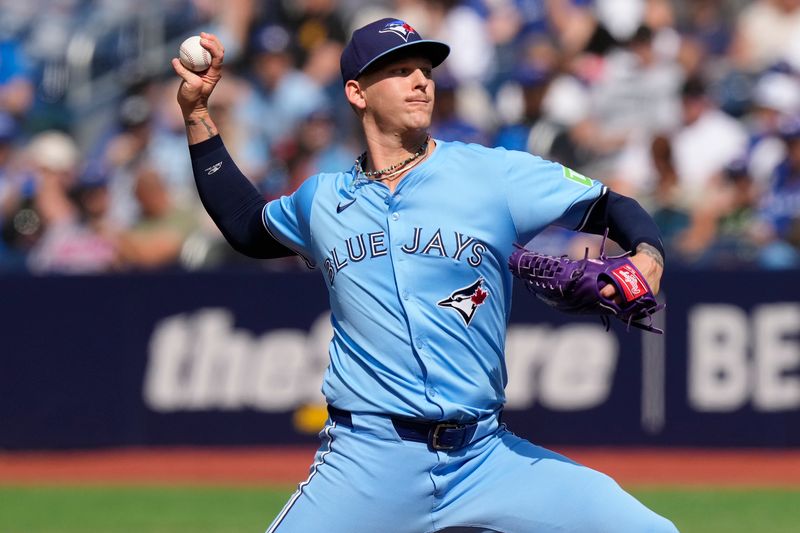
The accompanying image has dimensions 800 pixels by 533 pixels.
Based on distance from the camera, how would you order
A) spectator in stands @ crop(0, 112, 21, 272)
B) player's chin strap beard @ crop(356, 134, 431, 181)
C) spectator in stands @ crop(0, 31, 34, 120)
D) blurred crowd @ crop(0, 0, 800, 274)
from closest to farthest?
player's chin strap beard @ crop(356, 134, 431, 181), blurred crowd @ crop(0, 0, 800, 274), spectator in stands @ crop(0, 112, 21, 272), spectator in stands @ crop(0, 31, 34, 120)

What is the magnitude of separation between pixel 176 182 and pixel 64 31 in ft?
13.9

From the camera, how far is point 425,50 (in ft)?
15.9

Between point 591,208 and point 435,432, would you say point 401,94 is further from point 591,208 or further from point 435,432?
point 435,432

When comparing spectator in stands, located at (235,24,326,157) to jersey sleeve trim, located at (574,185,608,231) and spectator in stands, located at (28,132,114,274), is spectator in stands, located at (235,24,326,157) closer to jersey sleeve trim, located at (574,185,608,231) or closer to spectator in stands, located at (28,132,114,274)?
spectator in stands, located at (28,132,114,274)

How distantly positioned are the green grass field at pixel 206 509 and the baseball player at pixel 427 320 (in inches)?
165

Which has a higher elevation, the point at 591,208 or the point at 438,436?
the point at 591,208

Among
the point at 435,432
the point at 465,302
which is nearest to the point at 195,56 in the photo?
the point at 465,302

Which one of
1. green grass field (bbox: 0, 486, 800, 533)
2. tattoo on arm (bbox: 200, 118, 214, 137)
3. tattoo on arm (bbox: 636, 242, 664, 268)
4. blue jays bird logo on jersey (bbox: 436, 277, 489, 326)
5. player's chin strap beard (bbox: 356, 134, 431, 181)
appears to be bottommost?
green grass field (bbox: 0, 486, 800, 533)

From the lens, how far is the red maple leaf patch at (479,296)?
4625 mm

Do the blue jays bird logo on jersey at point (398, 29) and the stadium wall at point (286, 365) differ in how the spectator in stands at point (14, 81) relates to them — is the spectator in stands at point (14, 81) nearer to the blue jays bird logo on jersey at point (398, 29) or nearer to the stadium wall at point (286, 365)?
the stadium wall at point (286, 365)

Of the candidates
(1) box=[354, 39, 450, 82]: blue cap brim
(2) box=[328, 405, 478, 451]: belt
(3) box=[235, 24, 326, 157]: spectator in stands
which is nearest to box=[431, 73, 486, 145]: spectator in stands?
(3) box=[235, 24, 326, 157]: spectator in stands

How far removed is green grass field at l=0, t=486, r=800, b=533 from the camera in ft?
28.7

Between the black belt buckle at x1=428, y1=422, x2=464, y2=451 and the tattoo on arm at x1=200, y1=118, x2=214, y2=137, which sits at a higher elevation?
the tattoo on arm at x1=200, y1=118, x2=214, y2=137

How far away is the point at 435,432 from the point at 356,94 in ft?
4.27
